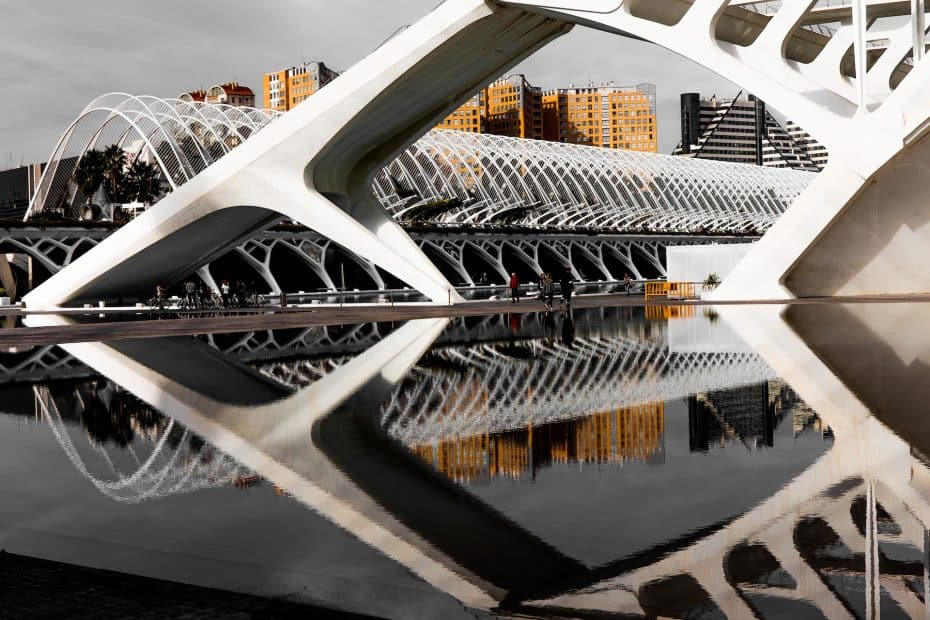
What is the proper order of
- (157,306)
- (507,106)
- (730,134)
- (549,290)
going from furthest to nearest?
1. (730,134)
2. (507,106)
3. (157,306)
4. (549,290)

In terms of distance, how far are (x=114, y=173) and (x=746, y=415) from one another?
59.3 meters

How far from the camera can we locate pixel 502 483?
5262 mm

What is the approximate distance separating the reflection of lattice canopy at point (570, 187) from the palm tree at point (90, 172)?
16.5 m

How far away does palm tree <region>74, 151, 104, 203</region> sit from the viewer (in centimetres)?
6069

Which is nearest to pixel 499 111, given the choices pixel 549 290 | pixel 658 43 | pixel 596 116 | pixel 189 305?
pixel 596 116

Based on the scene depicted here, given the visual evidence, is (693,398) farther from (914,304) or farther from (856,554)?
(914,304)

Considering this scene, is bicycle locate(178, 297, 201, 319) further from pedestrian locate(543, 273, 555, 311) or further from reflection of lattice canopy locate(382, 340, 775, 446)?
reflection of lattice canopy locate(382, 340, 775, 446)

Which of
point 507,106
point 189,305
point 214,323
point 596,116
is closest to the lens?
point 214,323

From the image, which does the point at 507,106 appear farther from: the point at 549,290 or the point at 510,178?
the point at 549,290

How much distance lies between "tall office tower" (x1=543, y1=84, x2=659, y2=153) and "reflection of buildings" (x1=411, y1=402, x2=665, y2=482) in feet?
515

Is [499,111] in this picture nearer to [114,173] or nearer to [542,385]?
[114,173]

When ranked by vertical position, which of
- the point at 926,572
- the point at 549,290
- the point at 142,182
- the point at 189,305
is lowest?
the point at 926,572

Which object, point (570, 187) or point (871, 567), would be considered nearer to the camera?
point (871, 567)

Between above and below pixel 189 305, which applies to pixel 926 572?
below
